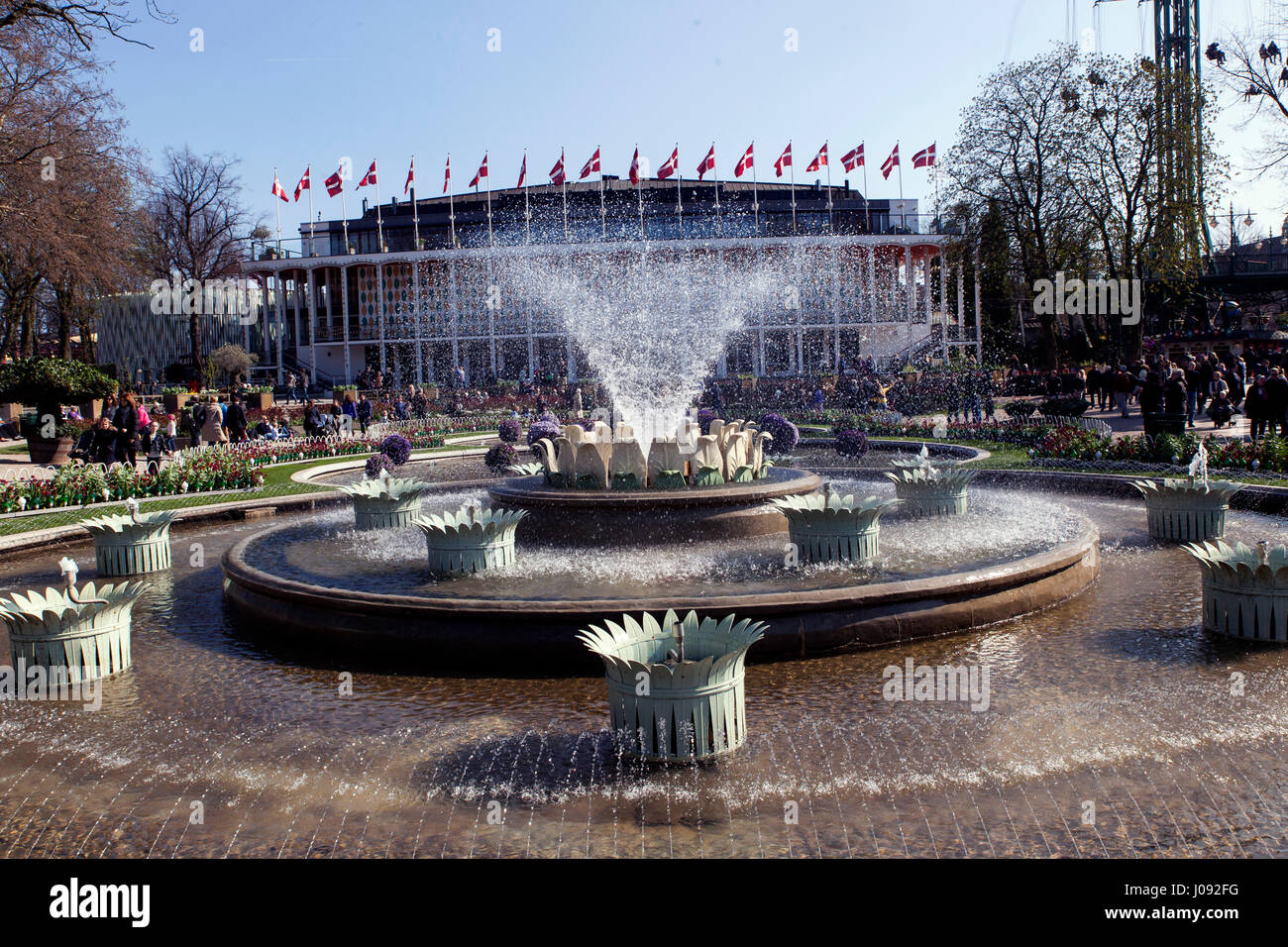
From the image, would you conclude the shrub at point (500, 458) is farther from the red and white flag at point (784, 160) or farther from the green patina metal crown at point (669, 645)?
the red and white flag at point (784, 160)

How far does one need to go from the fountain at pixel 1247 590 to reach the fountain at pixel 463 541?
19.0ft

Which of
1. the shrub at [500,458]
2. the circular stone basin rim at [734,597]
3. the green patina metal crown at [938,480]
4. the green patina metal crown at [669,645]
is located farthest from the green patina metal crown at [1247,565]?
the shrub at [500,458]

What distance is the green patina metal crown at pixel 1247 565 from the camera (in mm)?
7539

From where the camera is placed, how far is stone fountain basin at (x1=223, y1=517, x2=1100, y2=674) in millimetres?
7598

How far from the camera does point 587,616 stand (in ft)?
24.8

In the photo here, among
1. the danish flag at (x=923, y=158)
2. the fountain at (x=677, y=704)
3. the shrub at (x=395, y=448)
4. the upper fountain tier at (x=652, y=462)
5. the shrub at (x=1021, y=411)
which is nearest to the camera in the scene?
the fountain at (x=677, y=704)

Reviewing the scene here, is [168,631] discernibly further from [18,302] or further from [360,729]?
[18,302]

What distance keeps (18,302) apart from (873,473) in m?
34.5

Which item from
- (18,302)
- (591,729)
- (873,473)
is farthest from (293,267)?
(591,729)

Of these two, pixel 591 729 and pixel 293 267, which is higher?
pixel 293 267

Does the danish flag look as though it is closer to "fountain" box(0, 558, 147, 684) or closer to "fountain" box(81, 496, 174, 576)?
"fountain" box(81, 496, 174, 576)

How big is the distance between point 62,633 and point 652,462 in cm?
615
